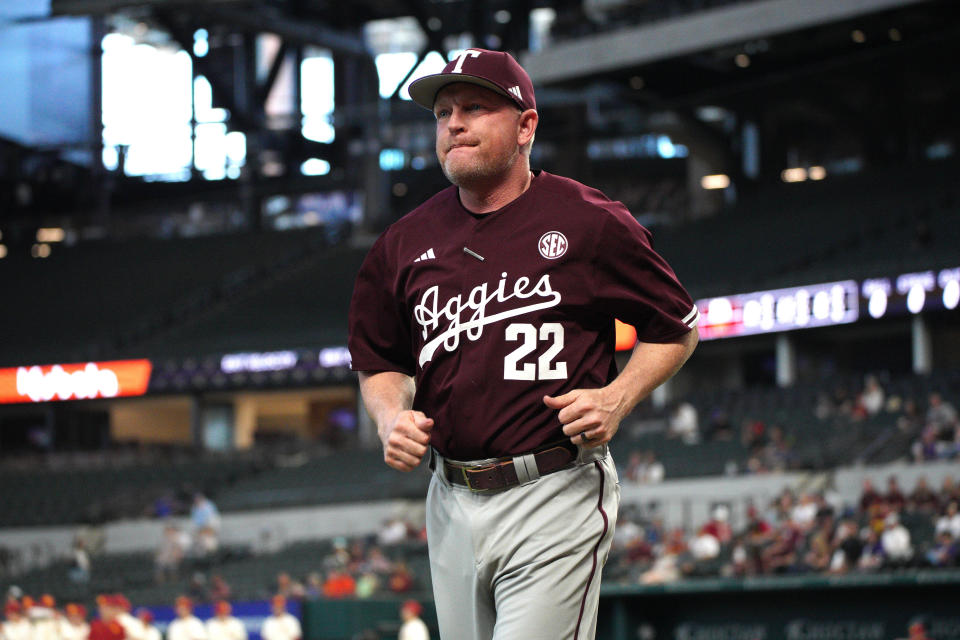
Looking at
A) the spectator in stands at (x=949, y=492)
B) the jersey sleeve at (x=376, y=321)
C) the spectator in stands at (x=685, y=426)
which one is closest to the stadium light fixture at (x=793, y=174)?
the spectator in stands at (x=685, y=426)

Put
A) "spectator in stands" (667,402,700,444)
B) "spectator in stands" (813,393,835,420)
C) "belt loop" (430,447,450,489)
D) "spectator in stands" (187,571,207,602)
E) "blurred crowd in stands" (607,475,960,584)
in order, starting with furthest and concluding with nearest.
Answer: "spectator in stands" (667,402,700,444), "spectator in stands" (813,393,835,420), "spectator in stands" (187,571,207,602), "blurred crowd in stands" (607,475,960,584), "belt loop" (430,447,450,489)

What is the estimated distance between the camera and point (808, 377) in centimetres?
2812

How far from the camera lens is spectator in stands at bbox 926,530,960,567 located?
520 inches

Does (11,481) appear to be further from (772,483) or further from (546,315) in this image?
(546,315)

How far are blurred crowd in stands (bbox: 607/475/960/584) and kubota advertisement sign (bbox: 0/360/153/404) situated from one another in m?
19.5

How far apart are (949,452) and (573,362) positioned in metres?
15.9

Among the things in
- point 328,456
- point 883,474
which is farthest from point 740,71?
point 883,474

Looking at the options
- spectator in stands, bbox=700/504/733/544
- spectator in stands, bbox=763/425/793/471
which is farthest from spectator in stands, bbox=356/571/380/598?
spectator in stands, bbox=763/425/793/471

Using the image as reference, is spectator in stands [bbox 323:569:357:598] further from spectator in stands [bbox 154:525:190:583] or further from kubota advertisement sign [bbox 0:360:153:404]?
kubota advertisement sign [bbox 0:360:153:404]

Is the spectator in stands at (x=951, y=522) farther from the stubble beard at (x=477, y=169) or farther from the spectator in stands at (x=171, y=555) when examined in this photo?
the spectator in stands at (x=171, y=555)

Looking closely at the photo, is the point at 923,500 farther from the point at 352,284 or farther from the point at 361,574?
the point at 352,284

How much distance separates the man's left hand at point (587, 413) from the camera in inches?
118

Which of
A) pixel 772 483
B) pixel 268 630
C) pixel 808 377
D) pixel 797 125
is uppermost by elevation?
pixel 797 125

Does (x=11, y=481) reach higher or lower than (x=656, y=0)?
lower
